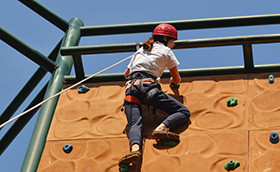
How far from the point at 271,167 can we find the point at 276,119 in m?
0.67

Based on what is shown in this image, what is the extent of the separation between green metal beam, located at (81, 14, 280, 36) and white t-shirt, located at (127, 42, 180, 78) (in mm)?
1251

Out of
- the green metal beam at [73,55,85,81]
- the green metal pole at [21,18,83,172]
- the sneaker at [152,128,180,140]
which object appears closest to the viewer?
the sneaker at [152,128,180,140]

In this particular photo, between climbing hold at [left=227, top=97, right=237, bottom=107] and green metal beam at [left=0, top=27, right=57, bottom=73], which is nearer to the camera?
climbing hold at [left=227, top=97, right=237, bottom=107]

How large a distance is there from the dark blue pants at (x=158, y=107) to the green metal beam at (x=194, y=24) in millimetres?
1659

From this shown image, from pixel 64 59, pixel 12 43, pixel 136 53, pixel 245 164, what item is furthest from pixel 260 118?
pixel 12 43

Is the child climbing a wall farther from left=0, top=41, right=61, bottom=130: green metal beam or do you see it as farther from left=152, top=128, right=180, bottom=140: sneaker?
left=0, top=41, right=61, bottom=130: green metal beam

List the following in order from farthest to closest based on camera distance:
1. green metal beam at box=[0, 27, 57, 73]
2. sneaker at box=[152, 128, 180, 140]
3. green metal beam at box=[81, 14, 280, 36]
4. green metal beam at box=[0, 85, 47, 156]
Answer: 1. green metal beam at box=[0, 85, 47, 156]
2. green metal beam at box=[81, 14, 280, 36]
3. green metal beam at box=[0, 27, 57, 73]
4. sneaker at box=[152, 128, 180, 140]

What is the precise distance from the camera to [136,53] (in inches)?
220

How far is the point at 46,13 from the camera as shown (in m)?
7.02

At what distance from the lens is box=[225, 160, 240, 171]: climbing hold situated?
470cm

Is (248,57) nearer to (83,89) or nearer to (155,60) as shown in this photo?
(155,60)

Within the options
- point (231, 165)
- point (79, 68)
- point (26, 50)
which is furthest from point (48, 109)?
point (231, 165)

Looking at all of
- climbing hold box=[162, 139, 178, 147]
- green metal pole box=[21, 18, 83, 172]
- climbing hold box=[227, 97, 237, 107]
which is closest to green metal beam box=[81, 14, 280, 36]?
green metal pole box=[21, 18, 83, 172]

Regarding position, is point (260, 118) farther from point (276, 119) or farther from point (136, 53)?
point (136, 53)
